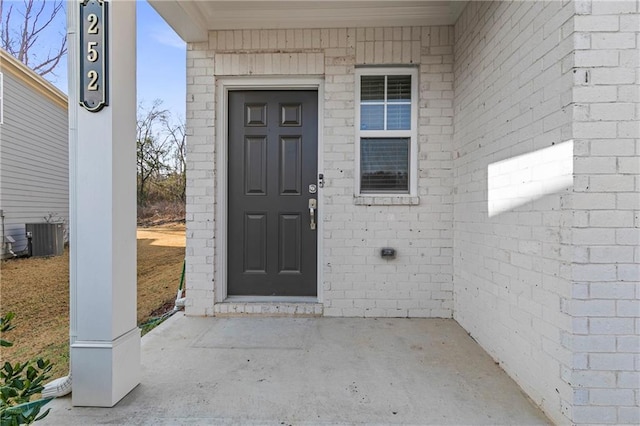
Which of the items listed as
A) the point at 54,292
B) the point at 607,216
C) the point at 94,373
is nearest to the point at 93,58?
the point at 94,373

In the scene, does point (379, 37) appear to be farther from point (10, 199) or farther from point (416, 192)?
point (10, 199)

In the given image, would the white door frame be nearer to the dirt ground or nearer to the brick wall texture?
the brick wall texture

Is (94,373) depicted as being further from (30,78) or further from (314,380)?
(30,78)

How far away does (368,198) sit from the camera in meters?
3.14

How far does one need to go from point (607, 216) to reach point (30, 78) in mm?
10369

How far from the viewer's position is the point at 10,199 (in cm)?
712

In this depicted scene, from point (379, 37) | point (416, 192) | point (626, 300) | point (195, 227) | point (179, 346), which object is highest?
point (379, 37)

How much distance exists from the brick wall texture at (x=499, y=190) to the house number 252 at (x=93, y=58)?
4.75 feet

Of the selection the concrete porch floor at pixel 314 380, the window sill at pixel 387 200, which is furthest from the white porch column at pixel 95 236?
the window sill at pixel 387 200

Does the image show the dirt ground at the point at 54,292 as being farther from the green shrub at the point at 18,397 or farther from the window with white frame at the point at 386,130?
the window with white frame at the point at 386,130

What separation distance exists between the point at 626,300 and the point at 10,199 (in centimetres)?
1001

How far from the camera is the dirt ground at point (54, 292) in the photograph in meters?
2.97

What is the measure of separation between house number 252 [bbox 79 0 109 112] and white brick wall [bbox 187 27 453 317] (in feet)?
4.75

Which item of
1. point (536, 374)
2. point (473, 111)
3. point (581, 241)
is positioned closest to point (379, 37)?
point (473, 111)
